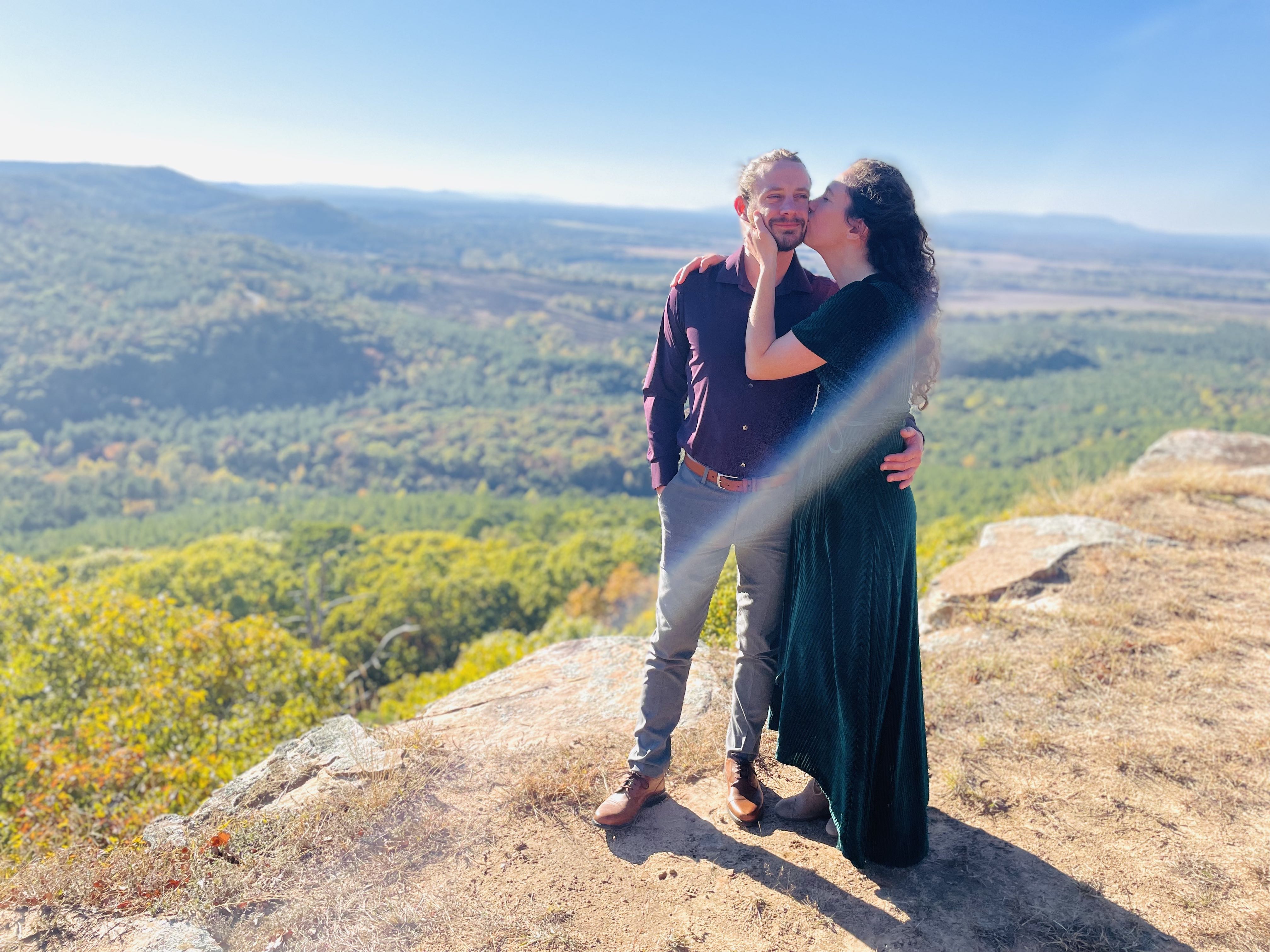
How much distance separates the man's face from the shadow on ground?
6.42 feet

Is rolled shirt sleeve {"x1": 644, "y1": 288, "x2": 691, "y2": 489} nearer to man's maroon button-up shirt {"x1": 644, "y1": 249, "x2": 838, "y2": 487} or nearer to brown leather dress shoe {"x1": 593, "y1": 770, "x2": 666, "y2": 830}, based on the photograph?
man's maroon button-up shirt {"x1": 644, "y1": 249, "x2": 838, "y2": 487}

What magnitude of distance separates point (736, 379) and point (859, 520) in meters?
0.57

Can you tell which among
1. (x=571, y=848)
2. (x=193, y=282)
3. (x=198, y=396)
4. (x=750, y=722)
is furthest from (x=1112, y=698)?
(x=193, y=282)

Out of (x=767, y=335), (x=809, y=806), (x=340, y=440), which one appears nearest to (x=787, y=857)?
(x=809, y=806)

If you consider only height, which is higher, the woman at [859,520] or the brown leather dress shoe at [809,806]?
the woman at [859,520]

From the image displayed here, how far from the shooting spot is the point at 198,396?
312ft

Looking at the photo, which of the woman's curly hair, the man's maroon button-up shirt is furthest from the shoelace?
the woman's curly hair

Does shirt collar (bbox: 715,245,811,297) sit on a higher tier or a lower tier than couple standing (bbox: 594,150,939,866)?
higher

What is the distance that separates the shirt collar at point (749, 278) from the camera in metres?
2.30

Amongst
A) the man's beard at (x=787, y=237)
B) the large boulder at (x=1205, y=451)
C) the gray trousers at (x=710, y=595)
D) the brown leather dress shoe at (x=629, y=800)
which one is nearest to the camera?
the man's beard at (x=787, y=237)

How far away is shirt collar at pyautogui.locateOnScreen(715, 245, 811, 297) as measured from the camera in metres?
2.30

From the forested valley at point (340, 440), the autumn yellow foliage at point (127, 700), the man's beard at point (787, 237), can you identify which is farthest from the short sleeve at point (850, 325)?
the autumn yellow foliage at point (127, 700)

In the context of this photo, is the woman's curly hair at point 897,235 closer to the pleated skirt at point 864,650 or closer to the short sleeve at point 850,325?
the short sleeve at point 850,325

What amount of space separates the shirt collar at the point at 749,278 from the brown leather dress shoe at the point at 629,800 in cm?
174
